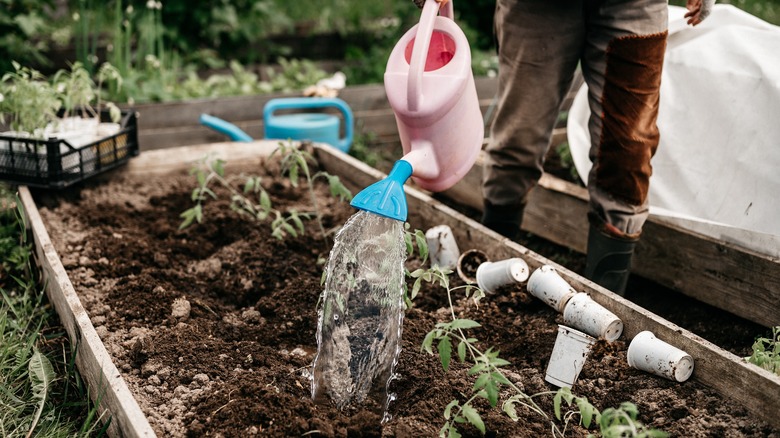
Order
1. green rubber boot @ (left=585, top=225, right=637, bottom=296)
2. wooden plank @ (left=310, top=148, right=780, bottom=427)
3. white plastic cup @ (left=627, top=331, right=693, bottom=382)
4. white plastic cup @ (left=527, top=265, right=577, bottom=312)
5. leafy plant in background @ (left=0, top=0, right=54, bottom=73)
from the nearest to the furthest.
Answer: wooden plank @ (left=310, top=148, right=780, bottom=427) < white plastic cup @ (left=627, top=331, right=693, bottom=382) < white plastic cup @ (left=527, top=265, right=577, bottom=312) < green rubber boot @ (left=585, top=225, right=637, bottom=296) < leafy plant in background @ (left=0, top=0, right=54, bottom=73)

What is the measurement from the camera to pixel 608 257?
2395 millimetres

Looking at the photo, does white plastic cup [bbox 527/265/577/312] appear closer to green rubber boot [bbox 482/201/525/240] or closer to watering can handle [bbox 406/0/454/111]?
green rubber boot [bbox 482/201/525/240]

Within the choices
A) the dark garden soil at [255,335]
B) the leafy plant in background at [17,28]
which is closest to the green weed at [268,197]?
the dark garden soil at [255,335]

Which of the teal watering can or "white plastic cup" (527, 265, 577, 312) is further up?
the teal watering can

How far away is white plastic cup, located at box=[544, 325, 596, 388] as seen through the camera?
6.34 feet

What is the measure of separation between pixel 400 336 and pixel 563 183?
1.38 m

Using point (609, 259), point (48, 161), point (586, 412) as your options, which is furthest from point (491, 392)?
point (48, 161)

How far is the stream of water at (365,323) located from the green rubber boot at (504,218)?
→ 0.83m

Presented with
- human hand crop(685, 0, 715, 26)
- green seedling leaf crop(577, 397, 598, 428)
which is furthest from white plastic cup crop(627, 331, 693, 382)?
human hand crop(685, 0, 715, 26)

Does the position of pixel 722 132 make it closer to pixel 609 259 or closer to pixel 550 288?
pixel 609 259

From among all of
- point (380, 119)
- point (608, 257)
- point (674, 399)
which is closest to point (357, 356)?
point (674, 399)

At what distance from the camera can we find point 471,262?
2.54 m

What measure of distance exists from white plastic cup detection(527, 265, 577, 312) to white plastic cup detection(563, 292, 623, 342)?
0.05m

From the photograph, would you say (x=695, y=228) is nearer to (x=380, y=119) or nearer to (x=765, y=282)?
(x=765, y=282)
